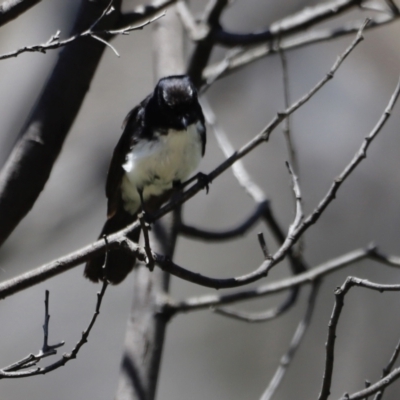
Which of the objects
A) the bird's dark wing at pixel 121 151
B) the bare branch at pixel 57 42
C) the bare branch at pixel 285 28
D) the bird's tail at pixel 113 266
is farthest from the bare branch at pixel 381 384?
the bare branch at pixel 285 28

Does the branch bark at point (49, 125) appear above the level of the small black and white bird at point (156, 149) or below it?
below

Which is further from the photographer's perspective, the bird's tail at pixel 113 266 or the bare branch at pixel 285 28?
the bare branch at pixel 285 28

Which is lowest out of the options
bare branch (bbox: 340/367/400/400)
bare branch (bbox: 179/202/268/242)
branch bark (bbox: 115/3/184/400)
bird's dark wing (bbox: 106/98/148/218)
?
bare branch (bbox: 340/367/400/400)

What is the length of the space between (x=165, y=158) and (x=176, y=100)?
11.5 inches

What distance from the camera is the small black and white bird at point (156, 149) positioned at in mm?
3787

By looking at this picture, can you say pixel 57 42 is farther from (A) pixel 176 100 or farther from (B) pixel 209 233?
(B) pixel 209 233

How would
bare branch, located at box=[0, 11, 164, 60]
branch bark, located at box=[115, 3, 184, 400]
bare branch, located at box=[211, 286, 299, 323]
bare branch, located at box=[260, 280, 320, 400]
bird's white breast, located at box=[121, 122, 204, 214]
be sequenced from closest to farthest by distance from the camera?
bare branch, located at box=[0, 11, 164, 60]
bare branch, located at box=[260, 280, 320, 400]
branch bark, located at box=[115, 3, 184, 400]
bare branch, located at box=[211, 286, 299, 323]
bird's white breast, located at box=[121, 122, 204, 214]

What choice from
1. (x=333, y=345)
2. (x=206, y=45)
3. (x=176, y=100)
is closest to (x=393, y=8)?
(x=206, y=45)

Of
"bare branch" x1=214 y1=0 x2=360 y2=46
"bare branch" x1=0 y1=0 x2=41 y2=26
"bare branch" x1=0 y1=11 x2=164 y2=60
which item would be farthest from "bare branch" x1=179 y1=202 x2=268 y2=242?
"bare branch" x1=0 y1=0 x2=41 y2=26

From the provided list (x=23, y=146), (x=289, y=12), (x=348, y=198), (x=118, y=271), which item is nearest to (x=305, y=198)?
(x=348, y=198)

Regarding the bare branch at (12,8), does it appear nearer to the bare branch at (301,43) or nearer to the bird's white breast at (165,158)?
the bird's white breast at (165,158)

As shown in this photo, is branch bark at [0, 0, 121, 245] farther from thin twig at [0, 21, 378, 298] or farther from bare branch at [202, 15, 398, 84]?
bare branch at [202, 15, 398, 84]

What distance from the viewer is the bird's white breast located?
12.6 ft

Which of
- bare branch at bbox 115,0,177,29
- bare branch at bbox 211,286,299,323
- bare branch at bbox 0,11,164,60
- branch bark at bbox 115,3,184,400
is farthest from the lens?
bare branch at bbox 211,286,299,323
